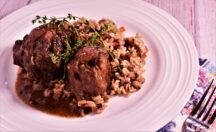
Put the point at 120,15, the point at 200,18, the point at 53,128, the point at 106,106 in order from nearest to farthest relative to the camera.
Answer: the point at 53,128 → the point at 106,106 → the point at 120,15 → the point at 200,18

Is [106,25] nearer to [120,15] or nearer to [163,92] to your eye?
[120,15]

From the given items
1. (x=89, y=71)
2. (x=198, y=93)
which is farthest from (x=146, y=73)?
(x=89, y=71)

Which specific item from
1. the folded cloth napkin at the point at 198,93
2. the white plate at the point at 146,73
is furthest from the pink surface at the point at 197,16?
the white plate at the point at 146,73

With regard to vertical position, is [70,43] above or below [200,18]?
below

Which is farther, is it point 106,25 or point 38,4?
point 38,4

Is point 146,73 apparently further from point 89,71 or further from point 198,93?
point 89,71

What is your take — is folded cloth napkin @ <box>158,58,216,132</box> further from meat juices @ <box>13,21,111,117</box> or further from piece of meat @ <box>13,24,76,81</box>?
piece of meat @ <box>13,24,76,81</box>

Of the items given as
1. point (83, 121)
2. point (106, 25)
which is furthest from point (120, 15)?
point (83, 121)
